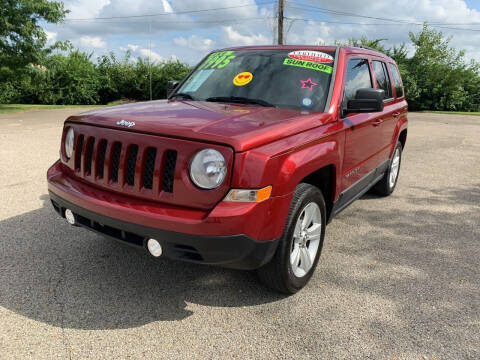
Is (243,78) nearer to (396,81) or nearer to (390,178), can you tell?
(396,81)

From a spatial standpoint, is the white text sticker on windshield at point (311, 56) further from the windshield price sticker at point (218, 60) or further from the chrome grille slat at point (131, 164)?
the chrome grille slat at point (131, 164)

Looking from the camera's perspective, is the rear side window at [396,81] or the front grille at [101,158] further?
the rear side window at [396,81]

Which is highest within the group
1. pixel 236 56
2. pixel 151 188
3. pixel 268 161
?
pixel 236 56

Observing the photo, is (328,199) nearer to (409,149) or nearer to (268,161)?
(268,161)

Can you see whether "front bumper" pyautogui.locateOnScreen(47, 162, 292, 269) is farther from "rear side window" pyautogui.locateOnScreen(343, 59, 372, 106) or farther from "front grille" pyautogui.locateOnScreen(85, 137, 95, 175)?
"rear side window" pyautogui.locateOnScreen(343, 59, 372, 106)

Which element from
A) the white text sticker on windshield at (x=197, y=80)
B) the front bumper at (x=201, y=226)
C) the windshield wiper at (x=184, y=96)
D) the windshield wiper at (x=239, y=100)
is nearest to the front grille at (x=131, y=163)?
the front bumper at (x=201, y=226)

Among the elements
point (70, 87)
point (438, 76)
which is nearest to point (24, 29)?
point (70, 87)

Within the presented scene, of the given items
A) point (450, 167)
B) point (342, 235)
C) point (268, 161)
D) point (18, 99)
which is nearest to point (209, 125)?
point (268, 161)

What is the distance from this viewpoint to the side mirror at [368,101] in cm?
332

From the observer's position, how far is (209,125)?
2551 millimetres

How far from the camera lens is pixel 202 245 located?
234cm

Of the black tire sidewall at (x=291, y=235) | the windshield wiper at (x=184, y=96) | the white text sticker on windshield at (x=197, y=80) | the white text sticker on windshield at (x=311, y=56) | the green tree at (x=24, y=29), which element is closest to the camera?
the black tire sidewall at (x=291, y=235)

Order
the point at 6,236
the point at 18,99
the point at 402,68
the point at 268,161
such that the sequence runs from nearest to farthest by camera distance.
A: the point at 268,161, the point at 6,236, the point at 18,99, the point at 402,68

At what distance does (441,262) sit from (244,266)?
7.22ft
